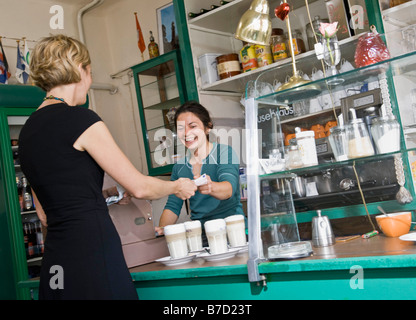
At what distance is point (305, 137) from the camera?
168cm

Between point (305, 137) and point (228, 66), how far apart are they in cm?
249

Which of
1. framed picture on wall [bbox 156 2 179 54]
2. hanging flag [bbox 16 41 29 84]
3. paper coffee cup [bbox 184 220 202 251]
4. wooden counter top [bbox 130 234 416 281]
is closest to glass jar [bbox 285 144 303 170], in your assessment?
wooden counter top [bbox 130 234 416 281]

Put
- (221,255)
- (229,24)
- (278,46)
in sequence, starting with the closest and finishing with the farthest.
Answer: (221,255), (278,46), (229,24)

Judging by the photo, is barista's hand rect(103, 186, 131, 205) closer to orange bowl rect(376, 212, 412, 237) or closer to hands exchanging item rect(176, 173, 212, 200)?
hands exchanging item rect(176, 173, 212, 200)

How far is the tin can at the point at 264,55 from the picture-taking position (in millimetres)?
3842

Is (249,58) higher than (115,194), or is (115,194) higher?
(249,58)

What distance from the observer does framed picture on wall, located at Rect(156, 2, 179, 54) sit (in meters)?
4.96

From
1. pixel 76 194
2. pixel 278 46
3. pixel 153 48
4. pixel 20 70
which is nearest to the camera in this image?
pixel 76 194

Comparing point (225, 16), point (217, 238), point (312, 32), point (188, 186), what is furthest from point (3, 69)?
point (217, 238)

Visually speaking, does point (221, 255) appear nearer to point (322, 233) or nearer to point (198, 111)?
point (322, 233)

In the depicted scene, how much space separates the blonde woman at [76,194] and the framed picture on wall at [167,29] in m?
3.33

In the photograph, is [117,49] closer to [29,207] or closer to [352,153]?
[29,207]

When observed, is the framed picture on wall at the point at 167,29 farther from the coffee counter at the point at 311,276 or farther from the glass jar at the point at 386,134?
the glass jar at the point at 386,134
